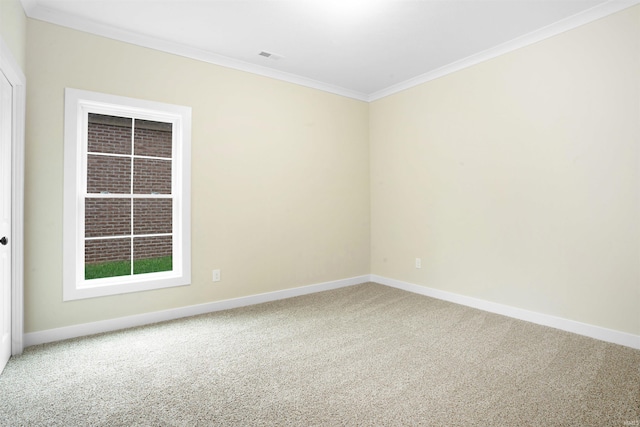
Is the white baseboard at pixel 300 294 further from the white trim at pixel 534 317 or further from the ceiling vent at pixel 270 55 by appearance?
the ceiling vent at pixel 270 55

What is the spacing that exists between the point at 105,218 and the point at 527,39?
21.7 feet

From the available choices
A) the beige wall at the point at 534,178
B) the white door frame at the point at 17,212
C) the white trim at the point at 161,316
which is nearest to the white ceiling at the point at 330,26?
the beige wall at the point at 534,178

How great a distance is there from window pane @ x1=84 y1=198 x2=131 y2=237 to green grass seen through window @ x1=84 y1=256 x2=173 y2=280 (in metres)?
0.58

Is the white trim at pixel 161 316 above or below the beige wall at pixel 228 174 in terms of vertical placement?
below

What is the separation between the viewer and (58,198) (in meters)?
2.88

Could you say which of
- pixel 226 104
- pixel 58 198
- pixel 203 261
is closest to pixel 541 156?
pixel 226 104

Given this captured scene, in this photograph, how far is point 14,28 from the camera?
7.93ft

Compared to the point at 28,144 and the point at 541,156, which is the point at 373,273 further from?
the point at 28,144

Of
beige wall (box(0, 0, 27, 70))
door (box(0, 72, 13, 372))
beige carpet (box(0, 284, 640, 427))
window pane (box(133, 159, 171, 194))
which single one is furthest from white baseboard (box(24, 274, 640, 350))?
window pane (box(133, 159, 171, 194))

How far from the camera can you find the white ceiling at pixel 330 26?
8.97 feet

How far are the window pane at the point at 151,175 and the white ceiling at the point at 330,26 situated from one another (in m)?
3.00

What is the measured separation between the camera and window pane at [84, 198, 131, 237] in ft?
19.7

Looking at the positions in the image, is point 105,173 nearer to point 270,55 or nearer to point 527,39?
point 270,55

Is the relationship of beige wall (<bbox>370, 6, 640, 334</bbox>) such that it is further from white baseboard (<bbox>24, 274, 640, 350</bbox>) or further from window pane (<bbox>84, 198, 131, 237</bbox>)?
window pane (<bbox>84, 198, 131, 237</bbox>)
